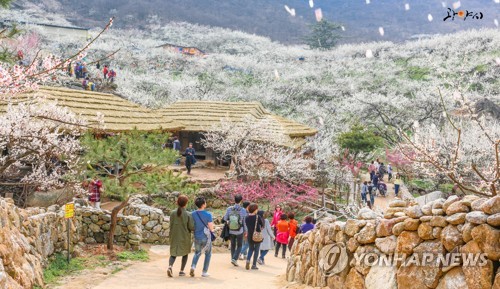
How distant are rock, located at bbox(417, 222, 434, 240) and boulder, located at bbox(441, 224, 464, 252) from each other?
175mm

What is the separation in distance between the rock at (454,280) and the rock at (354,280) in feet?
3.72

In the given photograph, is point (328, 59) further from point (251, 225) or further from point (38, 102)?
point (251, 225)

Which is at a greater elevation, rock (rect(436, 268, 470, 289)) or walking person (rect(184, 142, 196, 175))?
walking person (rect(184, 142, 196, 175))

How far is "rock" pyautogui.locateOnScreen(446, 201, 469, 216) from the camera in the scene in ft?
14.0

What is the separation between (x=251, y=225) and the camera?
8.67 metres

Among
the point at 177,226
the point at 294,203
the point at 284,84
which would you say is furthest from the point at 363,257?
the point at 284,84

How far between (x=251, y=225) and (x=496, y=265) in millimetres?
5230

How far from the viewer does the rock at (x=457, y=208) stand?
4.25 metres

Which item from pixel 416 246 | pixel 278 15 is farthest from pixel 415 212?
pixel 278 15

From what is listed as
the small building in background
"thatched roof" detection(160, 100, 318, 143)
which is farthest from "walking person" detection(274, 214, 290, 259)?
the small building in background

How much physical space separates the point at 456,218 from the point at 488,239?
0.35 meters

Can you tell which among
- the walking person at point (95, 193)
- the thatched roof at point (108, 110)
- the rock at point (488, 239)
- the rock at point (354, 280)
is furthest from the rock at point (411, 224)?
the thatched roof at point (108, 110)

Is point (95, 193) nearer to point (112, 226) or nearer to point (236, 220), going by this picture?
point (112, 226)

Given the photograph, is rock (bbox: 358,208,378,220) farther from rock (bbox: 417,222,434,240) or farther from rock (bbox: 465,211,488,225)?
rock (bbox: 465,211,488,225)
